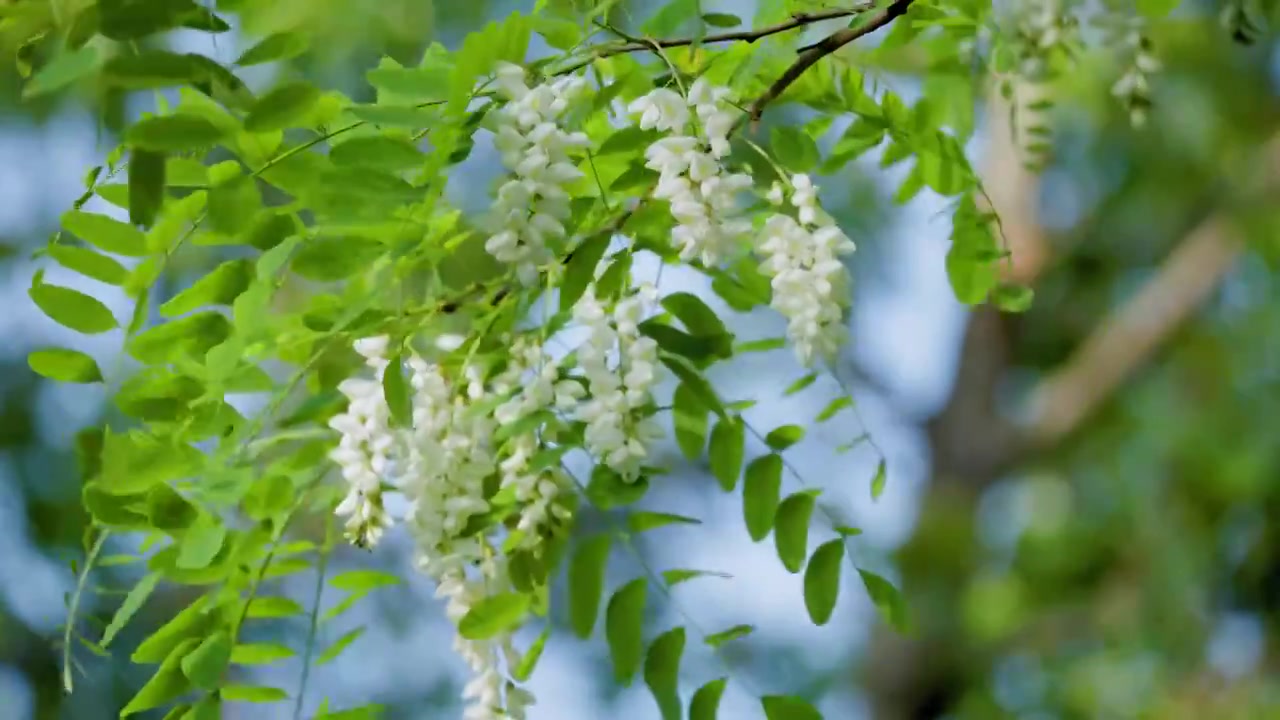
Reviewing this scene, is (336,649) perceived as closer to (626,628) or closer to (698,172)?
(626,628)

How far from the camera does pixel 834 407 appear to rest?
709 mm

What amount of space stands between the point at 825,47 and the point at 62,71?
0.34m

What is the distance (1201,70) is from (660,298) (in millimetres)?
2877

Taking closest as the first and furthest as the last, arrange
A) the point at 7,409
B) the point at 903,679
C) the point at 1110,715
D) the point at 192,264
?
the point at 192,264 < the point at 7,409 < the point at 903,679 < the point at 1110,715

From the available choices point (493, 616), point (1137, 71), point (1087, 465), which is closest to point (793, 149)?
point (493, 616)

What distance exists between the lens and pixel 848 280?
60 centimetres

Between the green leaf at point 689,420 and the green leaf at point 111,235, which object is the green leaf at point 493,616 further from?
the green leaf at point 111,235

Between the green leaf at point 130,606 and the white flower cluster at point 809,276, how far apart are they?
302mm

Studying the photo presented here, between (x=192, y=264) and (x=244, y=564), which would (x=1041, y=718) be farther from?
(x=244, y=564)

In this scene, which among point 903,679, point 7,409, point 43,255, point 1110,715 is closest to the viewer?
point 43,255

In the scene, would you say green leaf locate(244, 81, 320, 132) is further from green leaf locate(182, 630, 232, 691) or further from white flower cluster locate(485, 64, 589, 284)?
green leaf locate(182, 630, 232, 691)

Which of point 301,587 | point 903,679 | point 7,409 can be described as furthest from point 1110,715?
point 7,409

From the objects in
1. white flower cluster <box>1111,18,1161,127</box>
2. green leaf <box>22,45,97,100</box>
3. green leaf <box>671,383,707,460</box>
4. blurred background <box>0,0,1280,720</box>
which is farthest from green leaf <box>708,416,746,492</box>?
blurred background <box>0,0,1280,720</box>

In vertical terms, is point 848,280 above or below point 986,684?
above
